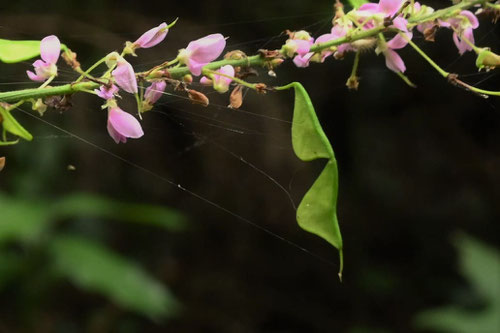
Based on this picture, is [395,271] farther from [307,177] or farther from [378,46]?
[378,46]

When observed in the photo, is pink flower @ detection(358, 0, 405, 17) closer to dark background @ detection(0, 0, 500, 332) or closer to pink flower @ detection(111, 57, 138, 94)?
pink flower @ detection(111, 57, 138, 94)

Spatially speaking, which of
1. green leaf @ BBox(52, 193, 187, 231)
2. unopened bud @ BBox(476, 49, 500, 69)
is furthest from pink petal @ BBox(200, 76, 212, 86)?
green leaf @ BBox(52, 193, 187, 231)

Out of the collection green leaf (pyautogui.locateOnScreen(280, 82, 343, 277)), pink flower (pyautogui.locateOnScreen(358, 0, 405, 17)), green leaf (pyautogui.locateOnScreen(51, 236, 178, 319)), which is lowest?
green leaf (pyautogui.locateOnScreen(51, 236, 178, 319))

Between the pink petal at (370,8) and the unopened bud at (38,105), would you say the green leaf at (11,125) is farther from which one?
the pink petal at (370,8)

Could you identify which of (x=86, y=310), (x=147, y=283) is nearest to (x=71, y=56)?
(x=147, y=283)

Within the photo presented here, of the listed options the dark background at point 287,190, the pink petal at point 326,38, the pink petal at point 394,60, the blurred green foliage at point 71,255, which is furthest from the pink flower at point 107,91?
the dark background at point 287,190

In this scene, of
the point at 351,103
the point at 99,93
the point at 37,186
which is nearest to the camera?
the point at 99,93
